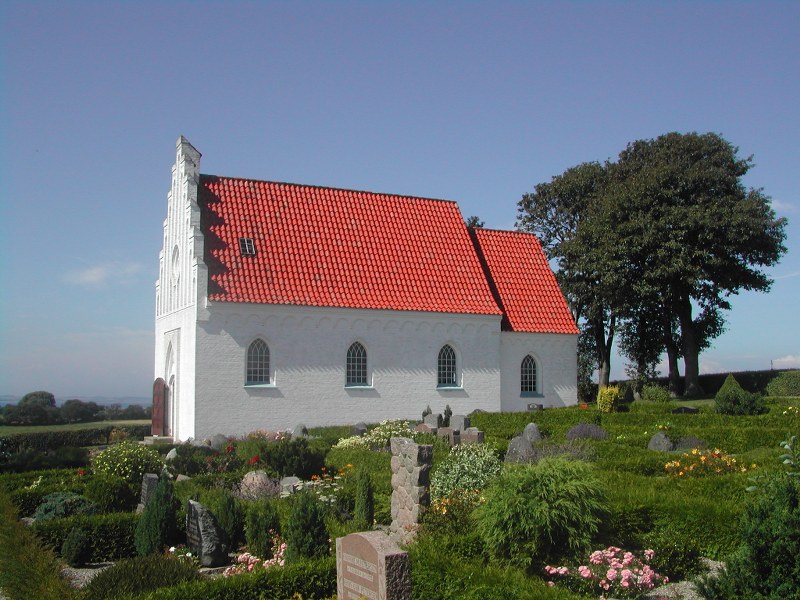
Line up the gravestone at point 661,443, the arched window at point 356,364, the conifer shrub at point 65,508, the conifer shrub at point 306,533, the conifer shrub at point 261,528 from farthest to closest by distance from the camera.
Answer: the arched window at point 356,364
the gravestone at point 661,443
the conifer shrub at point 65,508
the conifer shrub at point 261,528
the conifer shrub at point 306,533

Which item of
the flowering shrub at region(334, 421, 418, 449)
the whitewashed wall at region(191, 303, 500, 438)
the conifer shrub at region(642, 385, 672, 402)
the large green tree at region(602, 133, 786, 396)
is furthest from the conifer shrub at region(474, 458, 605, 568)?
the large green tree at region(602, 133, 786, 396)

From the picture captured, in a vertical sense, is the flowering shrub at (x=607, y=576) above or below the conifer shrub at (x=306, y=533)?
below

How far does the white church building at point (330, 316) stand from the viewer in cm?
2311

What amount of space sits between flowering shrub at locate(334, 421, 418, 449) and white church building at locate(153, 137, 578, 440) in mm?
4624

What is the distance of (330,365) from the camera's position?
2448 centimetres

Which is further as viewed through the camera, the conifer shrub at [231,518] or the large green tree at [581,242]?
the large green tree at [581,242]

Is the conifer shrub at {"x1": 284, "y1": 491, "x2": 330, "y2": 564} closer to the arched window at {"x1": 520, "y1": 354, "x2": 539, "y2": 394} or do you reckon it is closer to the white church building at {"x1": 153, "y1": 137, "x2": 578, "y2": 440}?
the white church building at {"x1": 153, "y1": 137, "x2": 578, "y2": 440}

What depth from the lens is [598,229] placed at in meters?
33.8

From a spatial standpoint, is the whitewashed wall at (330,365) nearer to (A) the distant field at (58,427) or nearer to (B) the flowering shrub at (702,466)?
(A) the distant field at (58,427)

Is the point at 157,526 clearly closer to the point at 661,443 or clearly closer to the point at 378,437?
the point at 378,437

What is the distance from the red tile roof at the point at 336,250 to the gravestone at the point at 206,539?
12377 millimetres

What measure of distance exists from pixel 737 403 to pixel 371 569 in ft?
64.2

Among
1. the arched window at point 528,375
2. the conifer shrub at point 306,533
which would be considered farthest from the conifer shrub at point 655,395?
the conifer shrub at point 306,533

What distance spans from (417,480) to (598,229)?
83.6 feet
